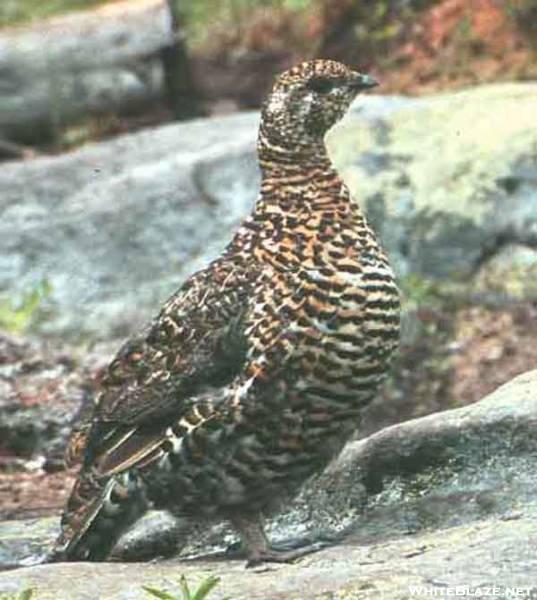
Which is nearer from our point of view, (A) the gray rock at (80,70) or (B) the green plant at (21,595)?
(B) the green plant at (21,595)

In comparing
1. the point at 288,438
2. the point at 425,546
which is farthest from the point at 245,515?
the point at 425,546

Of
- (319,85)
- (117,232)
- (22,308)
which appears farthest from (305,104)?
(117,232)

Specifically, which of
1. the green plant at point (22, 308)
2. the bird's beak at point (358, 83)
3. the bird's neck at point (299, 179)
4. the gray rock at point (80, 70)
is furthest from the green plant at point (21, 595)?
the gray rock at point (80, 70)

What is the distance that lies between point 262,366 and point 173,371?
15.0 inches

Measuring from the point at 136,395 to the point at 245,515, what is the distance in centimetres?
55

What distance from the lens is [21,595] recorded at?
500 cm

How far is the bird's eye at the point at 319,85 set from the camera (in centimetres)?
642

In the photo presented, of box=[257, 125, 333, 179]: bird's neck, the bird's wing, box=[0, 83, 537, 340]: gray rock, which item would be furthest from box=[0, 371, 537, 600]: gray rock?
box=[0, 83, 537, 340]: gray rock

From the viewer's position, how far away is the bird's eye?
21.1ft

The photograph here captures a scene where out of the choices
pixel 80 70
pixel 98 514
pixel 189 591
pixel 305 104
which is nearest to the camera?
pixel 189 591

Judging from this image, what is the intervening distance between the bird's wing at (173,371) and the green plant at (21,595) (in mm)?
1044

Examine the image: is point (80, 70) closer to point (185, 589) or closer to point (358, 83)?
point (358, 83)

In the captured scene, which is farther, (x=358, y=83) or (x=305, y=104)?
(x=358, y=83)

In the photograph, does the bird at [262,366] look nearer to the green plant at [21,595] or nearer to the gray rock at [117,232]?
the green plant at [21,595]
